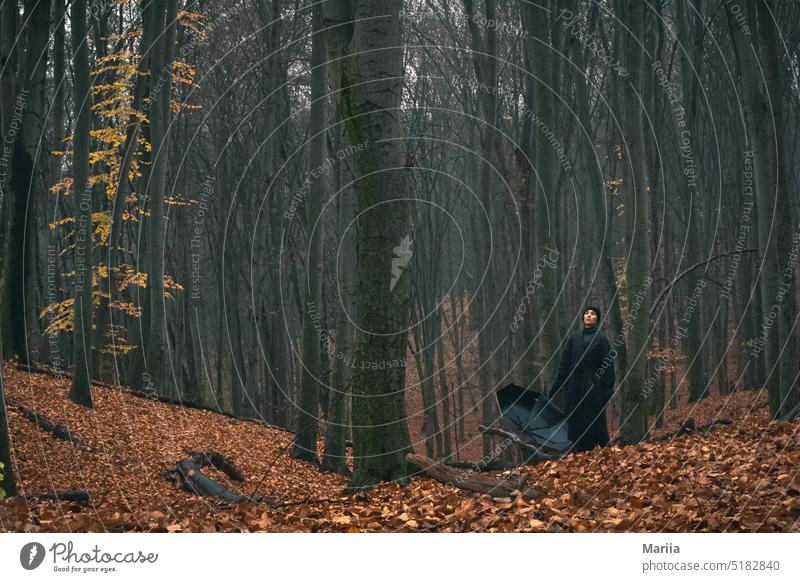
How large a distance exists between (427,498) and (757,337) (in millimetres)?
8869

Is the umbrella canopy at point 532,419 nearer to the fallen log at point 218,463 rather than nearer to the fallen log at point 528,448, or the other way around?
the fallen log at point 528,448

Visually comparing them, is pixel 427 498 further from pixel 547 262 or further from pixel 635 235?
pixel 547 262

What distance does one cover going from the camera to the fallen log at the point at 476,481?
8844 millimetres

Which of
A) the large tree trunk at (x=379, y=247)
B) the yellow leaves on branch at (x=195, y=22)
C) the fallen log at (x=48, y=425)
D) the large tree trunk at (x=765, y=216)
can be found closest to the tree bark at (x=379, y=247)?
the large tree trunk at (x=379, y=247)

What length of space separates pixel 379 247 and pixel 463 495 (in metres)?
2.62

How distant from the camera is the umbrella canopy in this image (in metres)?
11.9

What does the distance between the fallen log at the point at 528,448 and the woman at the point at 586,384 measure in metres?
0.33

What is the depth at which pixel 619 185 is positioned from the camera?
27.9 m

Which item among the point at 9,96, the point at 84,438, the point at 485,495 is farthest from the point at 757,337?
the point at 9,96

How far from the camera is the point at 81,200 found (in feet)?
56.7

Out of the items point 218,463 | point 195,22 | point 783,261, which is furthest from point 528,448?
point 195,22

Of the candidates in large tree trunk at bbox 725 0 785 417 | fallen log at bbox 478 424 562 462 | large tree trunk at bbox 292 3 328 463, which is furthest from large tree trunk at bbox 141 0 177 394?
large tree trunk at bbox 725 0 785 417

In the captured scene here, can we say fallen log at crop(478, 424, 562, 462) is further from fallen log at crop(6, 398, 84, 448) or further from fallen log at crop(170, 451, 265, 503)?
fallen log at crop(6, 398, 84, 448)
